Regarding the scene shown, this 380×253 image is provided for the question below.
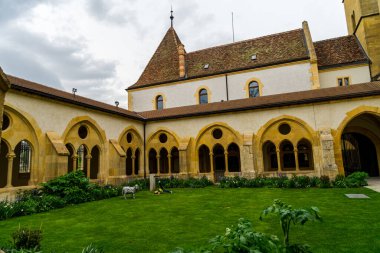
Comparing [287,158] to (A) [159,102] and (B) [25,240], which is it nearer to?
(A) [159,102]

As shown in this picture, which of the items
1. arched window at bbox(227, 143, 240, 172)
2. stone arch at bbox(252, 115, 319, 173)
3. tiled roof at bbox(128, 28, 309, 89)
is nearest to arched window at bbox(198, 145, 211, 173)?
arched window at bbox(227, 143, 240, 172)

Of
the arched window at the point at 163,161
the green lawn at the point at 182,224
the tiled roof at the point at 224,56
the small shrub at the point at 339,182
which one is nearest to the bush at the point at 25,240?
the green lawn at the point at 182,224

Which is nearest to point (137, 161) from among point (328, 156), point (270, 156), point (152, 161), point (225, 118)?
point (152, 161)

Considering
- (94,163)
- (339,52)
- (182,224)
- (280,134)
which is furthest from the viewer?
(339,52)

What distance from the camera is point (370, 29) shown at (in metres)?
22.9

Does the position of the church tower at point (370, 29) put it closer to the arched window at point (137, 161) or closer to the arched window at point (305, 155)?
the arched window at point (305, 155)

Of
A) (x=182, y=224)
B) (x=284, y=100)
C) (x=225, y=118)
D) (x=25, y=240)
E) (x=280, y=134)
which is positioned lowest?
(x=182, y=224)

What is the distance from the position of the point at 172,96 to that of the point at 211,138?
1004 cm

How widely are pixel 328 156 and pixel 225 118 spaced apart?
22.8ft

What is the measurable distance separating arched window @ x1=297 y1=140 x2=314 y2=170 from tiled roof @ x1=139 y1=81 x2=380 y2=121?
4096 mm

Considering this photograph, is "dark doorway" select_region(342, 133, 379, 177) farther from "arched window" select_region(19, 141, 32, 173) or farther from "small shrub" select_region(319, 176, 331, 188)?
"arched window" select_region(19, 141, 32, 173)

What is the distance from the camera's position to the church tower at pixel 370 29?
2195cm

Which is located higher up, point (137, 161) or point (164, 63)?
point (164, 63)

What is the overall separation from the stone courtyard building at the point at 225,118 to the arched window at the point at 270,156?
82mm
